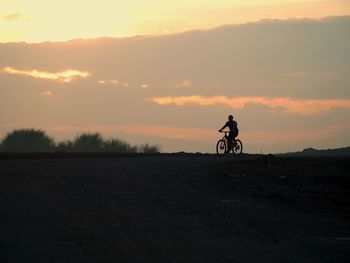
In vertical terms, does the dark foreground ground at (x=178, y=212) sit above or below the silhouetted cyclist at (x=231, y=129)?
below

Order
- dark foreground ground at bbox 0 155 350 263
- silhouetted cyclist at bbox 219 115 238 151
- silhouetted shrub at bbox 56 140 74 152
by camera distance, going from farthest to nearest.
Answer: silhouetted shrub at bbox 56 140 74 152, silhouetted cyclist at bbox 219 115 238 151, dark foreground ground at bbox 0 155 350 263

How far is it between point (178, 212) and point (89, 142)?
4552cm

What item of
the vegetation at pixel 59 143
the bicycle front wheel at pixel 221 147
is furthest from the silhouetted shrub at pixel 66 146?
the bicycle front wheel at pixel 221 147

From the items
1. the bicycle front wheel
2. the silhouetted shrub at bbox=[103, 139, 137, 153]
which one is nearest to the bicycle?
the bicycle front wheel

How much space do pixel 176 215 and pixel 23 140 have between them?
47057mm

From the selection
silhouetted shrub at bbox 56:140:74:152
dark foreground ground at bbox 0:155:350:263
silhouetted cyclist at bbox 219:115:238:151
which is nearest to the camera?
dark foreground ground at bbox 0:155:350:263

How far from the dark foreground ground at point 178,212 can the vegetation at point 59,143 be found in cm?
2837

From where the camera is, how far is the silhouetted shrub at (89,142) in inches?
2429

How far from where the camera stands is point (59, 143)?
62375 mm

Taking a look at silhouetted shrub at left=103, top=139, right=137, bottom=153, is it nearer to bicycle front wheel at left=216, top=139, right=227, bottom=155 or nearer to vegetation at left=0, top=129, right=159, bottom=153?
vegetation at left=0, top=129, right=159, bottom=153

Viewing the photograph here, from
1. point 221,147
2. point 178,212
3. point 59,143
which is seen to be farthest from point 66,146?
point 178,212

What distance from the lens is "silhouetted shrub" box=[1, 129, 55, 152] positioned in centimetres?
6231

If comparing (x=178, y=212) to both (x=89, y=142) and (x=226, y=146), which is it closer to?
(x=226, y=146)

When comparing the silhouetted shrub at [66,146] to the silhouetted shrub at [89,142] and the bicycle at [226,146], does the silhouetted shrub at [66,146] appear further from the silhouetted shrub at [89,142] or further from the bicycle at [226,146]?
the bicycle at [226,146]
